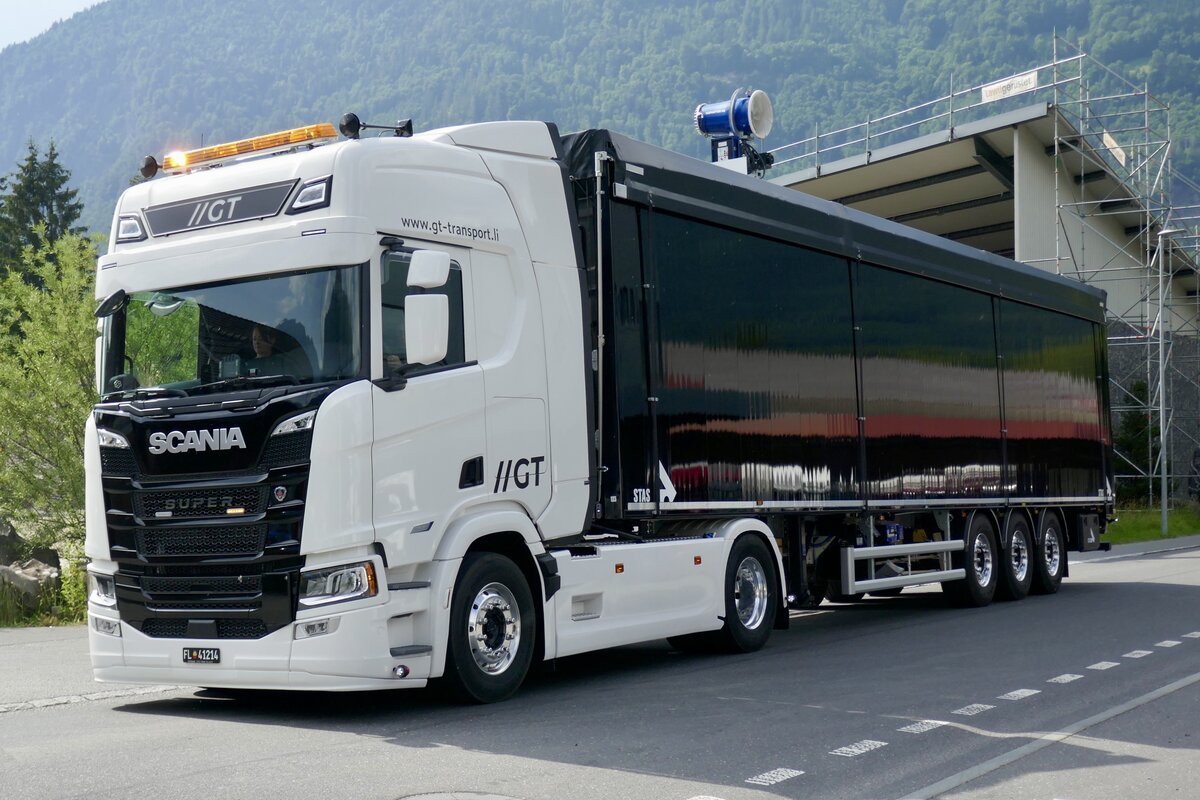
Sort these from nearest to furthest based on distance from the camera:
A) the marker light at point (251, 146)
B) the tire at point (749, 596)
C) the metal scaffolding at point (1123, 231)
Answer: the marker light at point (251, 146)
the tire at point (749, 596)
the metal scaffolding at point (1123, 231)

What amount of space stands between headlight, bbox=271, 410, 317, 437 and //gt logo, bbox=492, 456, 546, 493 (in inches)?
56.9

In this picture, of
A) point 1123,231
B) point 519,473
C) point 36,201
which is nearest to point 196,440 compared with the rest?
point 519,473

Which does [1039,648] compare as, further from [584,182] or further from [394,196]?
[394,196]

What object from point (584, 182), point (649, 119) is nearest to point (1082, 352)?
point (584, 182)

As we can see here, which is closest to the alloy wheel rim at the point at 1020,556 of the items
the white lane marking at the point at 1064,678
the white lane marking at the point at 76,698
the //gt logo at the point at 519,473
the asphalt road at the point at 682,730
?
the asphalt road at the point at 682,730

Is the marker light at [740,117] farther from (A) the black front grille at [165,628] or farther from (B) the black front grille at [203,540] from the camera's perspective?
(A) the black front grille at [165,628]

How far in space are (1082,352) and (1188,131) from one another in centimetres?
11862

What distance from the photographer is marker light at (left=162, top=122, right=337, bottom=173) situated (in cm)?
860

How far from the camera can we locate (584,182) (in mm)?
9852

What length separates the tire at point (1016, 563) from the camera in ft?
53.2

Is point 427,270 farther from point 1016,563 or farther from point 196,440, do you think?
point 1016,563

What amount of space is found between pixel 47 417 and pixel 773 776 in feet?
37.9

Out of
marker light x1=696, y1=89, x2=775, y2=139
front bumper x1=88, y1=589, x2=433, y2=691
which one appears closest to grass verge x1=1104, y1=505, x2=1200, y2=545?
marker light x1=696, y1=89, x2=775, y2=139

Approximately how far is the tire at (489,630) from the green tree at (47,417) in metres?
8.30
